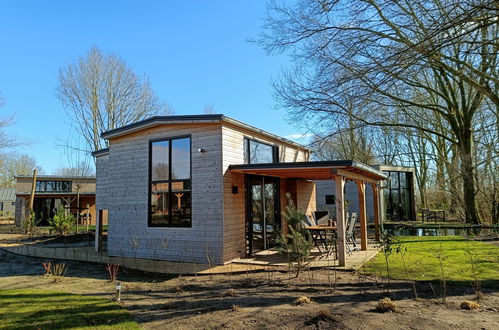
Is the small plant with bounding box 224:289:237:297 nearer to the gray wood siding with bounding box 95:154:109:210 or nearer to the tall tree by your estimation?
the tall tree

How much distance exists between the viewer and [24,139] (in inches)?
910

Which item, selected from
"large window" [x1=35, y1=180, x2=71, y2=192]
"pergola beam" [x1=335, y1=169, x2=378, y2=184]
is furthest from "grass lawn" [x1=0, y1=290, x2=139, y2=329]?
"large window" [x1=35, y1=180, x2=71, y2=192]

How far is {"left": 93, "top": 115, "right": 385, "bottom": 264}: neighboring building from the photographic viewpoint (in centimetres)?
786

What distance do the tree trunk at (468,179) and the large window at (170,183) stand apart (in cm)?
1262

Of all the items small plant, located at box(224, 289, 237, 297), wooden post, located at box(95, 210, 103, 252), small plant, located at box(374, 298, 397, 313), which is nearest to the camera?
small plant, located at box(374, 298, 397, 313)

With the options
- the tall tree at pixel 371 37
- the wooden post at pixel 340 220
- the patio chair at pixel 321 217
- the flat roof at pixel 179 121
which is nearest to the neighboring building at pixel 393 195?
the patio chair at pixel 321 217

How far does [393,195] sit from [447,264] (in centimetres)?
1480

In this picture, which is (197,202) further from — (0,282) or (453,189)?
(453,189)

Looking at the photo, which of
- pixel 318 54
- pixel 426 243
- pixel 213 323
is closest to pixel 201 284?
pixel 213 323

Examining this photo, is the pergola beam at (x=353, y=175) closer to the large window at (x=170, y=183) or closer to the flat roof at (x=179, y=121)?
the flat roof at (x=179, y=121)

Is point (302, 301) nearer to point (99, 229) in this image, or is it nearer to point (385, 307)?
point (385, 307)

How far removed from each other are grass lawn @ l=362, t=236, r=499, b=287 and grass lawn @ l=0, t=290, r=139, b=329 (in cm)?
473

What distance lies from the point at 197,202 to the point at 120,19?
668 cm

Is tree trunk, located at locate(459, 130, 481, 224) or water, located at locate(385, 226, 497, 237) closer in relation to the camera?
water, located at locate(385, 226, 497, 237)
